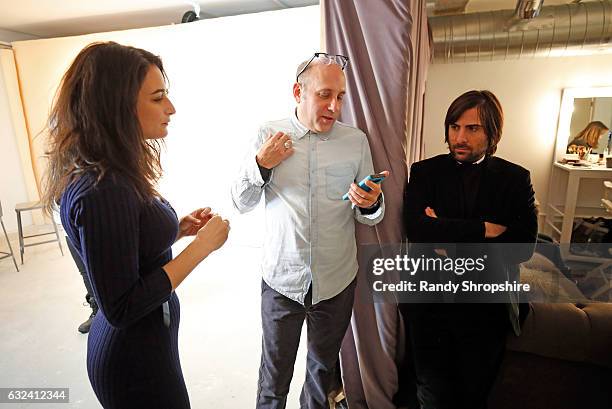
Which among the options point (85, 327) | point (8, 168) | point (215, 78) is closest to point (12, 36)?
point (8, 168)

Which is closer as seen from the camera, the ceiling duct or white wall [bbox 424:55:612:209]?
the ceiling duct

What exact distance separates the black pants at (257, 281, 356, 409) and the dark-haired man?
0.36 meters

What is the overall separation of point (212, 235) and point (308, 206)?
0.42m

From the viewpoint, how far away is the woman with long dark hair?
0.76 m

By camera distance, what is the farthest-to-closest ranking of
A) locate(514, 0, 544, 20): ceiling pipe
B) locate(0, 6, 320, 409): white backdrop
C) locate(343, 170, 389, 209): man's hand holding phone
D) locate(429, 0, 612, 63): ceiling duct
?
1. locate(0, 6, 320, 409): white backdrop
2. locate(429, 0, 612, 63): ceiling duct
3. locate(514, 0, 544, 20): ceiling pipe
4. locate(343, 170, 389, 209): man's hand holding phone

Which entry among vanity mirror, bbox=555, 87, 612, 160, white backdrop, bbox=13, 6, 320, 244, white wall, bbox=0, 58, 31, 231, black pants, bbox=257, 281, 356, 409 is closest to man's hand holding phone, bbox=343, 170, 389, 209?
black pants, bbox=257, 281, 356, 409

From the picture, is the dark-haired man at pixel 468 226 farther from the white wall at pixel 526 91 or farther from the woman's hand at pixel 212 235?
the white wall at pixel 526 91

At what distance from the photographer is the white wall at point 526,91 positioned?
324 cm

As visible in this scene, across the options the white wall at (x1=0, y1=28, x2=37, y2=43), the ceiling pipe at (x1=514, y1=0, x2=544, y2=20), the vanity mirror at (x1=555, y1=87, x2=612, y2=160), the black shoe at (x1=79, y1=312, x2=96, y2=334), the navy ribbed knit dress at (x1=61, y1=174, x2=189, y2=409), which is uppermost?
the white wall at (x1=0, y1=28, x2=37, y2=43)

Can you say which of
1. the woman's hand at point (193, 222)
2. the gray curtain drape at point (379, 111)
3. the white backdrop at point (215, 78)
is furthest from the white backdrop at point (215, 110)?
the woman's hand at point (193, 222)

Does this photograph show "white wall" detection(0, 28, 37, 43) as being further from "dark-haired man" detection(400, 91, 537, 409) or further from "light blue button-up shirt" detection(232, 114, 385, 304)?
"dark-haired man" detection(400, 91, 537, 409)

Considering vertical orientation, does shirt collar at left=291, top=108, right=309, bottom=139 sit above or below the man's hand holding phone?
above

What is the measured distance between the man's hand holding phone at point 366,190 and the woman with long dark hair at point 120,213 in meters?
0.50

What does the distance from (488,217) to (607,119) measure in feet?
9.42
